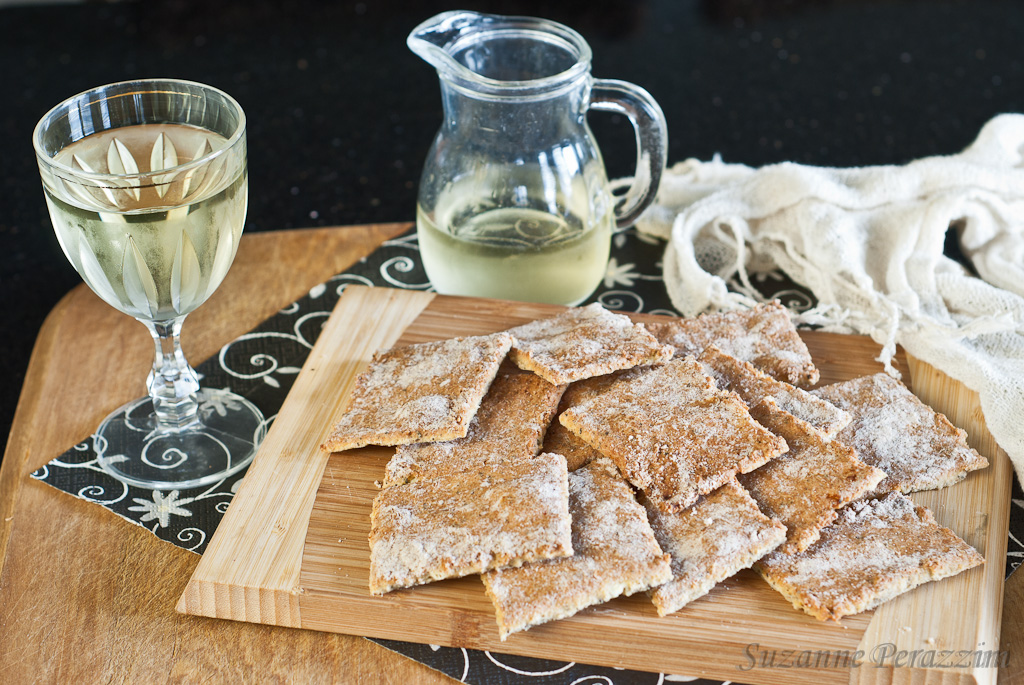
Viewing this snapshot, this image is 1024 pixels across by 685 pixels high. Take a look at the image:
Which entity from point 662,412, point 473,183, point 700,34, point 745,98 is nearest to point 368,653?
point 662,412

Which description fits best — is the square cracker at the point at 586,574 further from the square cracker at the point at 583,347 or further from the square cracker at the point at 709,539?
the square cracker at the point at 583,347

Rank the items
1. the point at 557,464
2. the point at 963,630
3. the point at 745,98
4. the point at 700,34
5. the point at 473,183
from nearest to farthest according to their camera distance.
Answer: the point at 963,630
the point at 557,464
the point at 473,183
the point at 745,98
the point at 700,34

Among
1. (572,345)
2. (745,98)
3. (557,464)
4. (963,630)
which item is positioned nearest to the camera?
(963,630)

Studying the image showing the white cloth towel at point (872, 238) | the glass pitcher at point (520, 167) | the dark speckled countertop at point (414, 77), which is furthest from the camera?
the dark speckled countertop at point (414, 77)

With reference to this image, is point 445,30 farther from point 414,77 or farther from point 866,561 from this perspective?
point 414,77

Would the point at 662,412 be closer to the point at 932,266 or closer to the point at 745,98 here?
the point at 932,266

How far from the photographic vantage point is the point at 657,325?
1438mm

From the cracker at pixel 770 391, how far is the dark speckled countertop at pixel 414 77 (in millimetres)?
992

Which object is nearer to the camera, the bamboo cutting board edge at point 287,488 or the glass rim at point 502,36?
the bamboo cutting board edge at point 287,488

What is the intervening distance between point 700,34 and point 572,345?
5.71 feet

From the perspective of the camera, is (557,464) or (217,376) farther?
(217,376)

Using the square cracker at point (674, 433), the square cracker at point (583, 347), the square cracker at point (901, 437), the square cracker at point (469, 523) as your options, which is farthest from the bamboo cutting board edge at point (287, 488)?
the square cracker at point (901, 437)

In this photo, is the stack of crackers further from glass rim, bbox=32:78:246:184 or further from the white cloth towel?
glass rim, bbox=32:78:246:184

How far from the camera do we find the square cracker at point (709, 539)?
106cm
